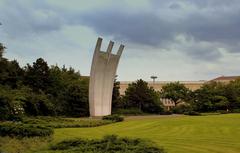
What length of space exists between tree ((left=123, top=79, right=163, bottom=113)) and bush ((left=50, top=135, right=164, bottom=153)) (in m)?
62.1

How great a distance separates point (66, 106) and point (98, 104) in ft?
36.2

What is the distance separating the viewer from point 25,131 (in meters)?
24.5

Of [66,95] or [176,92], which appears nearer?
[66,95]

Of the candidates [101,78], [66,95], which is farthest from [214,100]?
[101,78]

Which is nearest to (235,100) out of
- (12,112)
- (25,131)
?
(12,112)

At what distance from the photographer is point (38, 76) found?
65125 millimetres

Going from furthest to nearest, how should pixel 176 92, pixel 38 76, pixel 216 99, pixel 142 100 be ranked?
pixel 176 92
pixel 216 99
pixel 142 100
pixel 38 76

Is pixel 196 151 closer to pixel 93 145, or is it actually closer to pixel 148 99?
pixel 93 145

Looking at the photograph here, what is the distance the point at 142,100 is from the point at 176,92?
67.8ft

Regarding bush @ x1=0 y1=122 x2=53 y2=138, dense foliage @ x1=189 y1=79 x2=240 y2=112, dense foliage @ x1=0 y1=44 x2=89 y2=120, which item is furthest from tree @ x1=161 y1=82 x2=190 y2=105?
bush @ x1=0 y1=122 x2=53 y2=138

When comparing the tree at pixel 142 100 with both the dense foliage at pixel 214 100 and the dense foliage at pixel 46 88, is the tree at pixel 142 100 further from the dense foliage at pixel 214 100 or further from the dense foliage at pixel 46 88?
the dense foliage at pixel 46 88

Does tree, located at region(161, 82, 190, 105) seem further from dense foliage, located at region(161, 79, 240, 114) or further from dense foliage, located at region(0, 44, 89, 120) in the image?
dense foliage, located at region(0, 44, 89, 120)

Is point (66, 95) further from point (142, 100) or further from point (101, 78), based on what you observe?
point (142, 100)

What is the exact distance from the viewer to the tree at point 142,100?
260 feet
